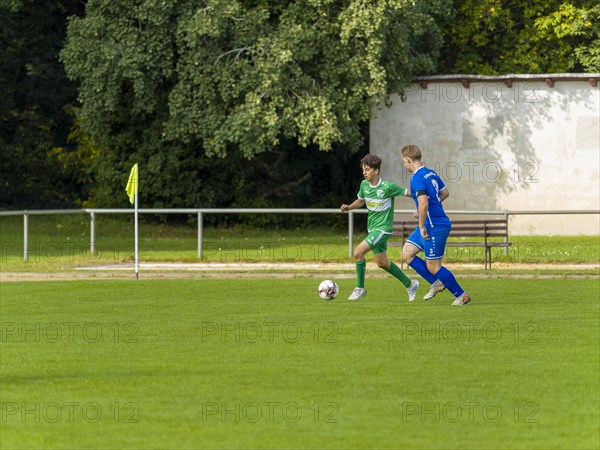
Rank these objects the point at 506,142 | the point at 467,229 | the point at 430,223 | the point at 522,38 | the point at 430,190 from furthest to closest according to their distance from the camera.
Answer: the point at 522,38, the point at 506,142, the point at 467,229, the point at 430,223, the point at 430,190

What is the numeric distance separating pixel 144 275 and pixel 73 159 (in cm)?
1649

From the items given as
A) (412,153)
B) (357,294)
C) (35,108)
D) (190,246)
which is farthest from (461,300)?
(35,108)

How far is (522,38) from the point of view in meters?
38.8

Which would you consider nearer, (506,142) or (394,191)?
(394,191)

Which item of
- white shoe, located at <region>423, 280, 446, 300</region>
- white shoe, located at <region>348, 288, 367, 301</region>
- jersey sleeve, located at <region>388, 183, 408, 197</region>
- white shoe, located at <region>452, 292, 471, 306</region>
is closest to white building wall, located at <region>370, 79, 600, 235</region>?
white shoe, located at <region>348, 288, 367, 301</region>

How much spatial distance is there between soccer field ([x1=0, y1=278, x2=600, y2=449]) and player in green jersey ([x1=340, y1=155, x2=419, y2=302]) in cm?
49

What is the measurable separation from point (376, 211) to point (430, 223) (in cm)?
103

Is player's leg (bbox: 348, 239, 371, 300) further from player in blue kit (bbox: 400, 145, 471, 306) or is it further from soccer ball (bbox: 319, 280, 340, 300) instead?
player in blue kit (bbox: 400, 145, 471, 306)

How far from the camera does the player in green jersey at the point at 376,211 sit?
707 inches

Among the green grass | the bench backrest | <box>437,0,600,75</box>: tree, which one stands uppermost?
<box>437,0,600,75</box>: tree

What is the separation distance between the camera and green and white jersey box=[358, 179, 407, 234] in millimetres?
17984

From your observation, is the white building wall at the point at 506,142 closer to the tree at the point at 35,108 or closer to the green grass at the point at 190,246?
the green grass at the point at 190,246

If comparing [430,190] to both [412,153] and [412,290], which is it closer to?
[412,153]

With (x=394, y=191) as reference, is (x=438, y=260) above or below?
below
